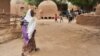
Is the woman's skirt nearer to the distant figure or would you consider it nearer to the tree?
the distant figure

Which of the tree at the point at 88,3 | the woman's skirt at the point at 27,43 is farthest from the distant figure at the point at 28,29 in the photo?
the tree at the point at 88,3

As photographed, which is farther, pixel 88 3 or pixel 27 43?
pixel 88 3

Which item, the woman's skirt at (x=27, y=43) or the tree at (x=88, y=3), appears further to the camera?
the tree at (x=88, y=3)

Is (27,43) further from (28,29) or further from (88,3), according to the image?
(88,3)

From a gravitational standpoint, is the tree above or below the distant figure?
above

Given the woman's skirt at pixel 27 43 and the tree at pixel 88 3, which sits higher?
the tree at pixel 88 3

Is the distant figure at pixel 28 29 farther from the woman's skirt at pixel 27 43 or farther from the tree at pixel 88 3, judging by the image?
the tree at pixel 88 3

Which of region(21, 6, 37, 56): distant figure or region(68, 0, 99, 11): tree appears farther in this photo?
region(68, 0, 99, 11): tree

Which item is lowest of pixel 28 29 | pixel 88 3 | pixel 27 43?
pixel 27 43

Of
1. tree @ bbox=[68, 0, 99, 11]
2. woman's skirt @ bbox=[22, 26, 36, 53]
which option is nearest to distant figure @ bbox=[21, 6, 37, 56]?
woman's skirt @ bbox=[22, 26, 36, 53]

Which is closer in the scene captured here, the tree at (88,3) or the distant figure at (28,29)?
the distant figure at (28,29)

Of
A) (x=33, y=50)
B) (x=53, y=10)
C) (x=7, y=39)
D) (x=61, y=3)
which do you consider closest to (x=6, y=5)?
(x=7, y=39)

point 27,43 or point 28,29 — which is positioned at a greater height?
point 28,29

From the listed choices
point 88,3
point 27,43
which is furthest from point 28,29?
point 88,3
